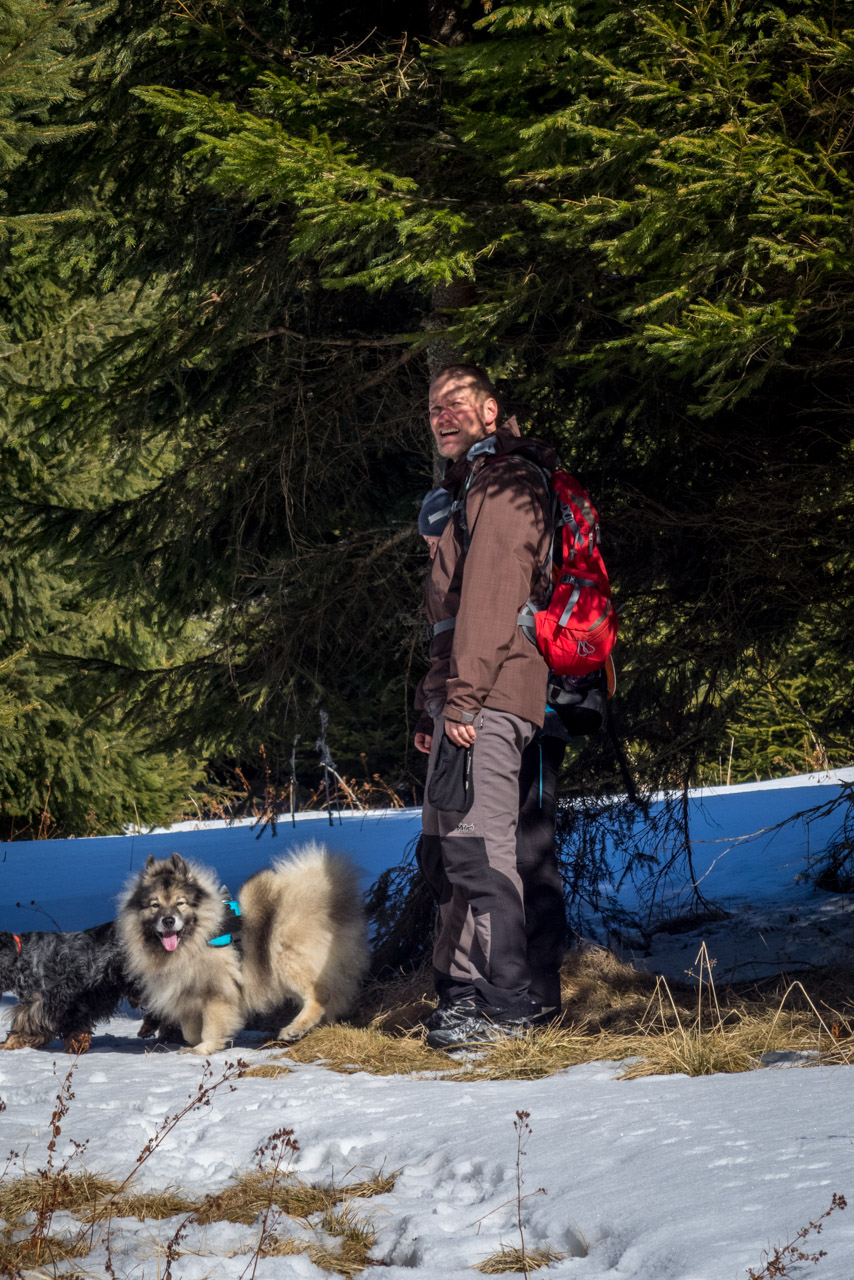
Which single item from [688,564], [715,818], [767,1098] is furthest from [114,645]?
[767,1098]

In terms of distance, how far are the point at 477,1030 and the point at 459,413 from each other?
2.39m

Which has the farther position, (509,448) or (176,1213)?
(509,448)

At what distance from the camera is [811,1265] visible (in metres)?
1.82

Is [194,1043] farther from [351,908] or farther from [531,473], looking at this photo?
[531,473]

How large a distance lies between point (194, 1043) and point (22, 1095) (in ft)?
3.77

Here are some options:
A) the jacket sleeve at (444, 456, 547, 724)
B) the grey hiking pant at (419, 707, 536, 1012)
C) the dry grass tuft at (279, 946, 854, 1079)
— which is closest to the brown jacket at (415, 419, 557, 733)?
the jacket sleeve at (444, 456, 547, 724)

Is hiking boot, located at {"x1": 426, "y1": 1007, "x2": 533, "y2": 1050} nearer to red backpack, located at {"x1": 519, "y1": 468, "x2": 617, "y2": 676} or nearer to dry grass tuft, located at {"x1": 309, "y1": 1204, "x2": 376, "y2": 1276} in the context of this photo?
red backpack, located at {"x1": 519, "y1": 468, "x2": 617, "y2": 676}

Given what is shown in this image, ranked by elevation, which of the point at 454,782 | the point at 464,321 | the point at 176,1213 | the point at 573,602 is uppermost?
the point at 464,321

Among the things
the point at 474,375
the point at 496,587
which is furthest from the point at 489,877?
the point at 474,375

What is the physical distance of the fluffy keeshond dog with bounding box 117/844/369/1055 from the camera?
5004 millimetres

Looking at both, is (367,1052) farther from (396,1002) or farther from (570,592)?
(570,592)

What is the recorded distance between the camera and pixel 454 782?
4.10 meters

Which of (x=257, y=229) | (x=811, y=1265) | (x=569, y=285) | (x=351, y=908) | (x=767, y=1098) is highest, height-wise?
(x=257, y=229)

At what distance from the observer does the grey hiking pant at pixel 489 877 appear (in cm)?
407
